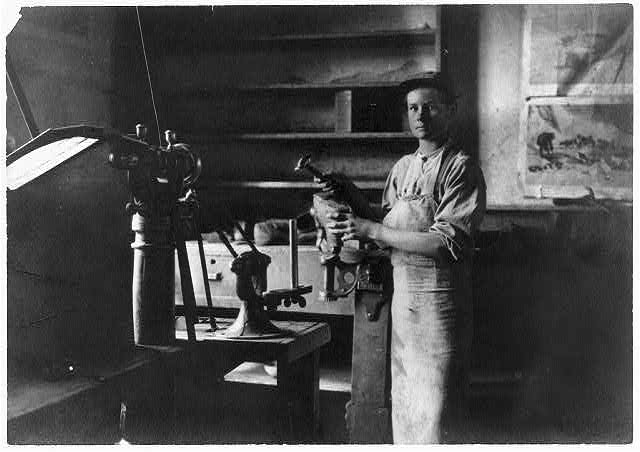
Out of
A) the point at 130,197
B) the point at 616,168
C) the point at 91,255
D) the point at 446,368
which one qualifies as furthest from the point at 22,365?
the point at 616,168

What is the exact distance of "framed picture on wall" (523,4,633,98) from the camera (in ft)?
11.3

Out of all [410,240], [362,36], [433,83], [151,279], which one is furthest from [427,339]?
[362,36]

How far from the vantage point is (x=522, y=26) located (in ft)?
11.8

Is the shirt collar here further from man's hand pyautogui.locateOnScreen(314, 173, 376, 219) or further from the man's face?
man's hand pyautogui.locateOnScreen(314, 173, 376, 219)

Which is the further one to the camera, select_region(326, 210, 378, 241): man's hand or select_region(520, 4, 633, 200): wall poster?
select_region(520, 4, 633, 200): wall poster

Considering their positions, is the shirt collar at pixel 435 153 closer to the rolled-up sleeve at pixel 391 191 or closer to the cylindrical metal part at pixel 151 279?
the rolled-up sleeve at pixel 391 191

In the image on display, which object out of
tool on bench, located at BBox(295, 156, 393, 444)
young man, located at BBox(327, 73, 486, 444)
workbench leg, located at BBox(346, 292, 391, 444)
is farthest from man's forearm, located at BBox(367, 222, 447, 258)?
workbench leg, located at BBox(346, 292, 391, 444)

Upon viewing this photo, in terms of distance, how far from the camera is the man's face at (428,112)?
85.9 inches

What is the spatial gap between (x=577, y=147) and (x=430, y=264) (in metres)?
1.81

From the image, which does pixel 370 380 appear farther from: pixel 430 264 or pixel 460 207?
pixel 460 207

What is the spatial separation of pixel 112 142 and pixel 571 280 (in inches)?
93.3

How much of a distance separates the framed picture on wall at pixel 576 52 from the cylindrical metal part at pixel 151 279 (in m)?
2.66

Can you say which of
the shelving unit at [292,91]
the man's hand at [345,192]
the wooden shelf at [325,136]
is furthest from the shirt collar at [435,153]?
the shelving unit at [292,91]

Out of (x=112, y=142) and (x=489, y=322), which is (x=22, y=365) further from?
(x=489, y=322)
